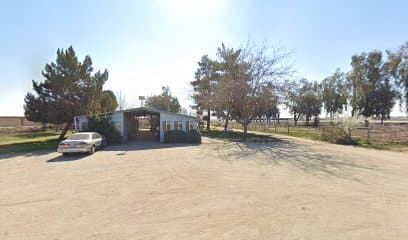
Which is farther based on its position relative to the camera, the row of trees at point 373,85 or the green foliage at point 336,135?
the row of trees at point 373,85

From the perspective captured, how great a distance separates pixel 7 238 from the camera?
4.23m

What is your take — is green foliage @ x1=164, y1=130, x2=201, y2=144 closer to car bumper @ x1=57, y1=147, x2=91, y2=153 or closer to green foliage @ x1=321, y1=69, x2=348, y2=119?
car bumper @ x1=57, y1=147, x2=91, y2=153

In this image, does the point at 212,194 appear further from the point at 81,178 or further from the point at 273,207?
the point at 81,178

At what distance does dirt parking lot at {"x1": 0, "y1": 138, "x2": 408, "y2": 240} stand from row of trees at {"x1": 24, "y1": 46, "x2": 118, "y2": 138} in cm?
1467

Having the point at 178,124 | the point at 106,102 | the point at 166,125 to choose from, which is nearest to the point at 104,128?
the point at 166,125

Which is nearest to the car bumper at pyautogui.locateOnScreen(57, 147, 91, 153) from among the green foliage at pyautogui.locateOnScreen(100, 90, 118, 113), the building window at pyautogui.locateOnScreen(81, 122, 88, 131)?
the building window at pyautogui.locateOnScreen(81, 122, 88, 131)

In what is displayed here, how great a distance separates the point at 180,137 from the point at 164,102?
39.8 m

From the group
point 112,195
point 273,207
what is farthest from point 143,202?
point 273,207

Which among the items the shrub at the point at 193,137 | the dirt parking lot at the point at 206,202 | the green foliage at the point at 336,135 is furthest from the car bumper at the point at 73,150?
the green foliage at the point at 336,135

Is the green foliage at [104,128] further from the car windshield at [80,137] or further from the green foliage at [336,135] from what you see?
the green foliage at [336,135]

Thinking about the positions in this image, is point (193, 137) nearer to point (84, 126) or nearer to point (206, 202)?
point (84, 126)

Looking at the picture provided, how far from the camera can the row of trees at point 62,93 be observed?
906 inches

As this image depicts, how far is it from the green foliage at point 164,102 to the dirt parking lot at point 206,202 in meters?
50.7

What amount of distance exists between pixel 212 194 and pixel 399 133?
2477cm
